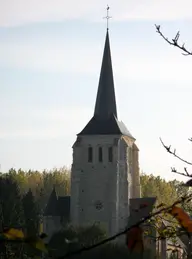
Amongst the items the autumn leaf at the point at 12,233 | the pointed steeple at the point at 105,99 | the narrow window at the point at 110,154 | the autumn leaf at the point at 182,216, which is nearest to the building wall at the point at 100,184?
the narrow window at the point at 110,154

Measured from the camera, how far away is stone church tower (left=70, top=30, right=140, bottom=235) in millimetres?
57906

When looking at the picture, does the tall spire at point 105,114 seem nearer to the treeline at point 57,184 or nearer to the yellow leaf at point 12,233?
the treeline at point 57,184

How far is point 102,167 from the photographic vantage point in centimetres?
5853

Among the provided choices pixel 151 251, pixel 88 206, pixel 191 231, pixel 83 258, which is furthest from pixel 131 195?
pixel 191 231

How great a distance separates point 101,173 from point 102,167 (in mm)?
475

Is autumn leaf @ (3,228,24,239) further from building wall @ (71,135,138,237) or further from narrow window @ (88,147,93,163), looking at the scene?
narrow window @ (88,147,93,163)

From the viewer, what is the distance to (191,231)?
2430 mm

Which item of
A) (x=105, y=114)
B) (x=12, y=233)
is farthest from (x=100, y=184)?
(x=12, y=233)

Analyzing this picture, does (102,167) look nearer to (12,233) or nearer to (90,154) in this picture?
(90,154)

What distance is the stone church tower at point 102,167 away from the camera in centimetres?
5791

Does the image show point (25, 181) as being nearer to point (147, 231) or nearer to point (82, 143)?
point (82, 143)

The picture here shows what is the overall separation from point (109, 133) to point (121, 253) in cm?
1921

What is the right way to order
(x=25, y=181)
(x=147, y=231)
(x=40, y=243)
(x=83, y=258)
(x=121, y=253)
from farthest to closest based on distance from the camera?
(x=25, y=181)
(x=121, y=253)
(x=83, y=258)
(x=147, y=231)
(x=40, y=243)

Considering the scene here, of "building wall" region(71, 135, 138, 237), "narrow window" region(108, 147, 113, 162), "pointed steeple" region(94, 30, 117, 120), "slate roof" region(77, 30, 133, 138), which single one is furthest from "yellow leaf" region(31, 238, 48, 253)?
"pointed steeple" region(94, 30, 117, 120)
